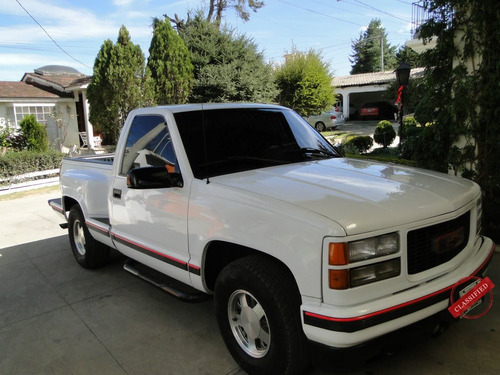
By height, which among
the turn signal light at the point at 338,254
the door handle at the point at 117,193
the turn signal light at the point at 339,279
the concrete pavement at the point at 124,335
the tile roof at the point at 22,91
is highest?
the tile roof at the point at 22,91

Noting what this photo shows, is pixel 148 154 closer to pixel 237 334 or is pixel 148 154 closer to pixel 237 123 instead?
pixel 237 123

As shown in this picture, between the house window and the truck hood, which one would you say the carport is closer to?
the house window

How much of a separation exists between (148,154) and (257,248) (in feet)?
5.60

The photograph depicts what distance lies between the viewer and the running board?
3.18 m

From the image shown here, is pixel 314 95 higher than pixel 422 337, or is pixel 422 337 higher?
pixel 314 95

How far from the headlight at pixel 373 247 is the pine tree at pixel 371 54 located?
6418 cm

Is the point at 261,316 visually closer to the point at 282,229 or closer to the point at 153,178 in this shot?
the point at 282,229

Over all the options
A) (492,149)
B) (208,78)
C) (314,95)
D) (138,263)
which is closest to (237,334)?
(138,263)

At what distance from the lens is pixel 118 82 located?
14062 millimetres

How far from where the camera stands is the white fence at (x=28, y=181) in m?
11.9

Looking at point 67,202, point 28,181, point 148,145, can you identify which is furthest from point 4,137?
point 148,145

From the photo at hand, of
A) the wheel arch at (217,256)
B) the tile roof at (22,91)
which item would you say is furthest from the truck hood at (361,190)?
the tile roof at (22,91)

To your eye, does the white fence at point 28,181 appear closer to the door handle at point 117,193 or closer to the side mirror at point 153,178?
the door handle at point 117,193

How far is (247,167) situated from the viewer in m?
3.30
